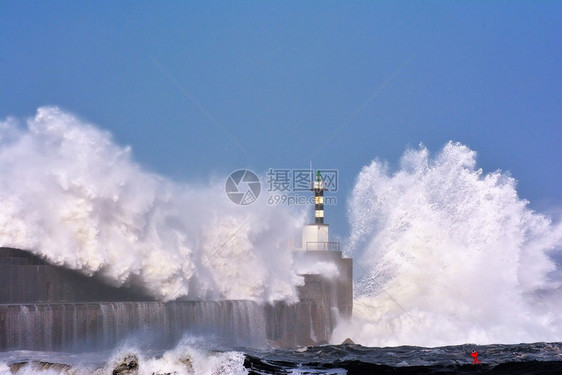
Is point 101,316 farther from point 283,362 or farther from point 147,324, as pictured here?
point 283,362

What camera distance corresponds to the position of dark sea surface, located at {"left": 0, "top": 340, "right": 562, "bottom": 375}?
47.2ft

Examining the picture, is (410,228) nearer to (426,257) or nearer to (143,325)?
(426,257)

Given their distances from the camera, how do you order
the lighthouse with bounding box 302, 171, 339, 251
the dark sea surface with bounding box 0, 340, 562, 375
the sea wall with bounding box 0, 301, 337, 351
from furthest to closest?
the lighthouse with bounding box 302, 171, 339, 251
the sea wall with bounding box 0, 301, 337, 351
the dark sea surface with bounding box 0, 340, 562, 375

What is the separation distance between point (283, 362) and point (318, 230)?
58.0 ft

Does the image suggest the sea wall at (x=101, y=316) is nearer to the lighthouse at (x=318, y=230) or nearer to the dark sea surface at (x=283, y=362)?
the dark sea surface at (x=283, y=362)

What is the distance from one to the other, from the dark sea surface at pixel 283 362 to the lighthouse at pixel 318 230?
12569 mm

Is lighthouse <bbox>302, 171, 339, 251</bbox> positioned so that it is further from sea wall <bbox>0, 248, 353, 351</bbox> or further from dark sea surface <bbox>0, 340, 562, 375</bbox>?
dark sea surface <bbox>0, 340, 562, 375</bbox>

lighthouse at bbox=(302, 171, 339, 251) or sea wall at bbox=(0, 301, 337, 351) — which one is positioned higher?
lighthouse at bbox=(302, 171, 339, 251)

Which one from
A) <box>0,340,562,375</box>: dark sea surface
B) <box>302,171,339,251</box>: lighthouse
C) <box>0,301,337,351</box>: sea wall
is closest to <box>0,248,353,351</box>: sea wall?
<box>0,301,337,351</box>: sea wall

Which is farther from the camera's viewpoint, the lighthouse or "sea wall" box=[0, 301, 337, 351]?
the lighthouse

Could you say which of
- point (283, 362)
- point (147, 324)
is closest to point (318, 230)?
point (147, 324)

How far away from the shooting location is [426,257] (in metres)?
37.8

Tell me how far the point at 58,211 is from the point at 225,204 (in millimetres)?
9123

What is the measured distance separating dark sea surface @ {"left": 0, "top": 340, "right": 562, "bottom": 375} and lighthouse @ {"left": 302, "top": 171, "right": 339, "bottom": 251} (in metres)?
12.6
